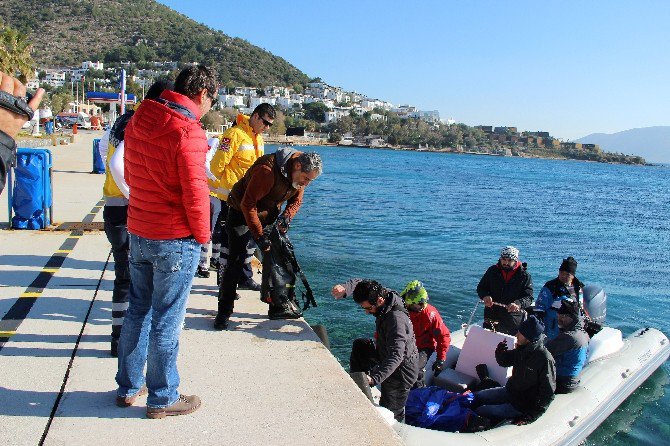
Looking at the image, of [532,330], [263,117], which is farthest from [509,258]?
[263,117]

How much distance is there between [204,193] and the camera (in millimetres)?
3393

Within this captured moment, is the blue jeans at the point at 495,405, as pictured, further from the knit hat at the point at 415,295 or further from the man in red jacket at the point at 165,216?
the man in red jacket at the point at 165,216

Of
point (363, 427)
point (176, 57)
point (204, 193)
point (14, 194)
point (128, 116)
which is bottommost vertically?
point (363, 427)

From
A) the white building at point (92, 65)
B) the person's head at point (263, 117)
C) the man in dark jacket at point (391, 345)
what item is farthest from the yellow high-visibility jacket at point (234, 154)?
the white building at point (92, 65)

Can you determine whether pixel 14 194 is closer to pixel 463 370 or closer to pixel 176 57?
pixel 463 370

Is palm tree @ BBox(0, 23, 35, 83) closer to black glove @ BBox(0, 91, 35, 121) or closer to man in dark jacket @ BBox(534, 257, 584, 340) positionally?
man in dark jacket @ BBox(534, 257, 584, 340)

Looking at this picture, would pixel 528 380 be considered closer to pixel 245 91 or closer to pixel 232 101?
pixel 232 101

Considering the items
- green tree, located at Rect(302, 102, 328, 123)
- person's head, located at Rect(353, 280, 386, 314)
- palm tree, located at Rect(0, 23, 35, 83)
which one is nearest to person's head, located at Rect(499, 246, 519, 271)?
person's head, located at Rect(353, 280, 386, 314)

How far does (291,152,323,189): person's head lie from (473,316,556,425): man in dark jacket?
2310mm

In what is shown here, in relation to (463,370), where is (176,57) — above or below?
above

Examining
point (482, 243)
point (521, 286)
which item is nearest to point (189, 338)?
point (521, 286)

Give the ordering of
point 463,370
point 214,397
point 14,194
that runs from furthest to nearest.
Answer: point 14,194 < point 463,370 < point 214,397

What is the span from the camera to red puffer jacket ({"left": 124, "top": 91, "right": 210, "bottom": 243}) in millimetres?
3262

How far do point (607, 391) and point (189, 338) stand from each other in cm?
465
